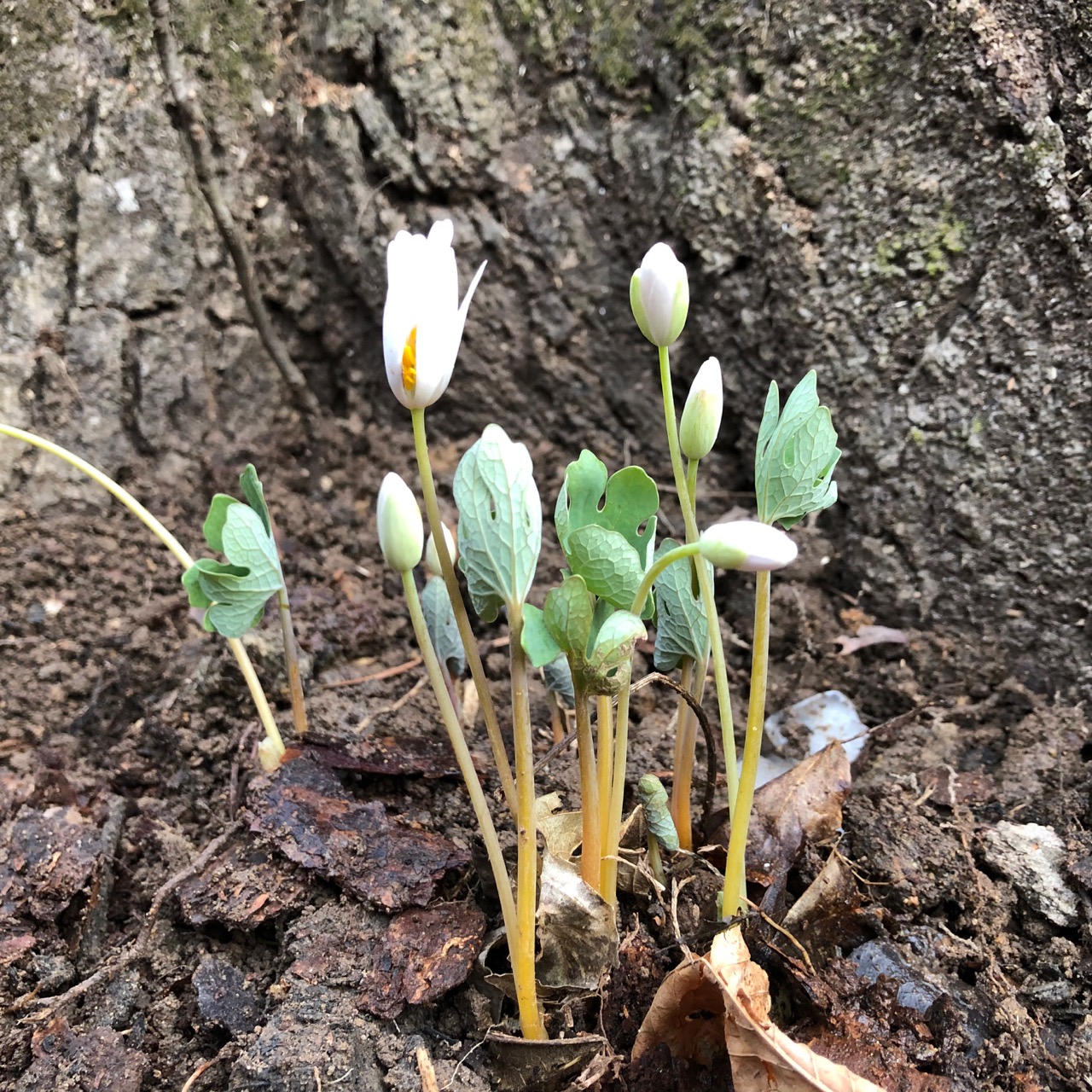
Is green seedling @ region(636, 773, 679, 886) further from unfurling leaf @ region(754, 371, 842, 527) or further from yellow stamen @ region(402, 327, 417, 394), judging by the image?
yellow stamen @ region(402, 327, 417, 394)

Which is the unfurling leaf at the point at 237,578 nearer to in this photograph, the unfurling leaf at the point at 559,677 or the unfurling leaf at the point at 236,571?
the unfurling leaf at the point at 236,571

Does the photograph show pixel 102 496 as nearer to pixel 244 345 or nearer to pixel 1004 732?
pixel 244 345

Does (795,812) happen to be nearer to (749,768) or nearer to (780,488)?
(749,768)

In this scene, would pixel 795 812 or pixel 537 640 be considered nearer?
pixel 537 640

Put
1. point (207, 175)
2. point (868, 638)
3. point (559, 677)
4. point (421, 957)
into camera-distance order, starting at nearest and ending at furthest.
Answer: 1. point (421, 957)
2. point (559, 677)
3. point (868, 638)
4. point (207, 175)

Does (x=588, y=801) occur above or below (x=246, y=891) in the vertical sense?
above

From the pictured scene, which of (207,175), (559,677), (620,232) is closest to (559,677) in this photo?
(559,677)

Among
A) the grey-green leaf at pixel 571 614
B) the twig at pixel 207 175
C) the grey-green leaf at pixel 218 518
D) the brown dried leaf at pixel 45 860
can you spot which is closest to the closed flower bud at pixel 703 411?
the grey-green leaf at pixel 571 614

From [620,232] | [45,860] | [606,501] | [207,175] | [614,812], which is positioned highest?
[207,175]
